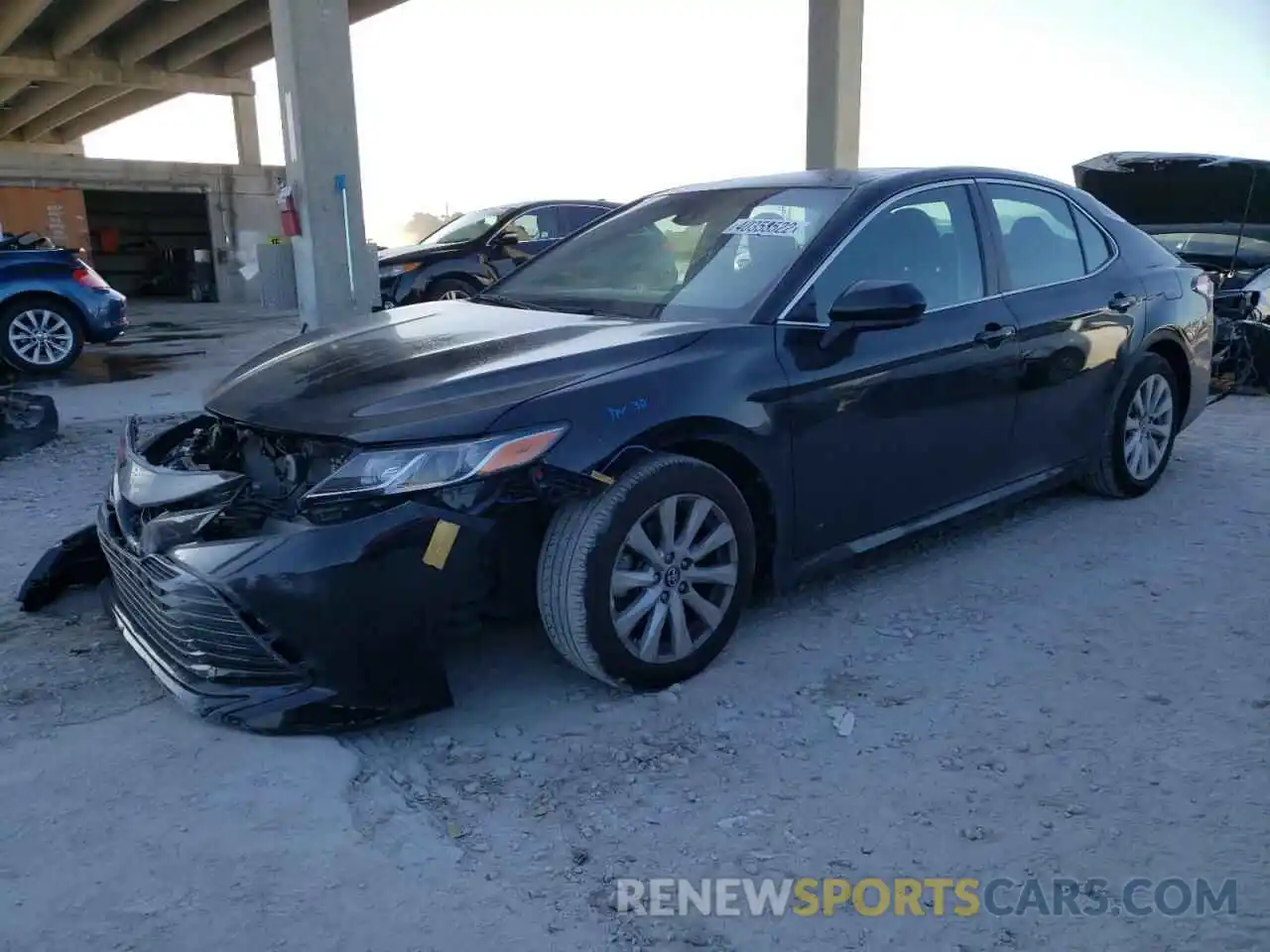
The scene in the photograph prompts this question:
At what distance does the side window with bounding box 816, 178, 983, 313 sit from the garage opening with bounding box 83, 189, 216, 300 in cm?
2215

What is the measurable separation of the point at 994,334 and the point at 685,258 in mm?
1214

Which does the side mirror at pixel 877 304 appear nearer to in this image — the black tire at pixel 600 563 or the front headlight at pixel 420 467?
the black tire at pixel 600 563

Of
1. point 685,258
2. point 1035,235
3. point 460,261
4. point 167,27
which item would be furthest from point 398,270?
point 167,27

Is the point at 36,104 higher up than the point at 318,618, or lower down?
higher up

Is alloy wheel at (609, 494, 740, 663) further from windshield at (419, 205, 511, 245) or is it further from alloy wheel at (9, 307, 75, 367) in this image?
windshield at (419, 205, 511, 245)

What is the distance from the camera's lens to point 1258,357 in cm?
745

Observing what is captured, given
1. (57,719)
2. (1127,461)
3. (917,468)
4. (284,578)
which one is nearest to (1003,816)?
(917,468)

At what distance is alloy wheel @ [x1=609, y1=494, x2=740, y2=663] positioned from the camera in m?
2.93

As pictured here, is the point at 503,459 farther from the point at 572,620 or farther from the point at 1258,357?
the point at 1258,357

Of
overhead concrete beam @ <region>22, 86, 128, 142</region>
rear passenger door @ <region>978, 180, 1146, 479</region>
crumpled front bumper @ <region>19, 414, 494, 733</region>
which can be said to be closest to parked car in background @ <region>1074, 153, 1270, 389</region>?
rear passenger door @ <region>978, 180, 1146, 479</region>

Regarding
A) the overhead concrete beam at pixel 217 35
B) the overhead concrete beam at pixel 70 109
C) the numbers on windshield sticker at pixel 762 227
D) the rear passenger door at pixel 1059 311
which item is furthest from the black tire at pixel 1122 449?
the overhead concrete beam at pixel 70 109

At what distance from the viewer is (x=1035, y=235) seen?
4246 millimetres

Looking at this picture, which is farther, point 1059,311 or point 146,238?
point 146,238

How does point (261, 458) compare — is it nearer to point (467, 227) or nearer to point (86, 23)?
point (467, 227)
